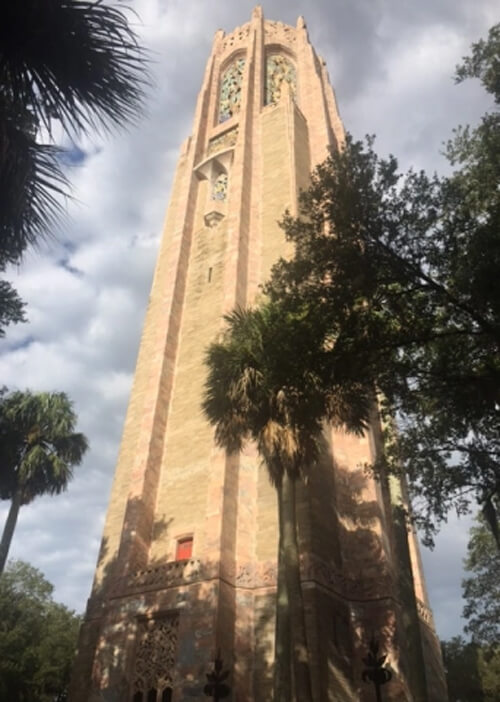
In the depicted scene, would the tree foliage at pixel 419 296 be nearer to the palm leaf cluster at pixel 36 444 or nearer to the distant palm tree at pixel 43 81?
the distant palm tree at pixel 43 81

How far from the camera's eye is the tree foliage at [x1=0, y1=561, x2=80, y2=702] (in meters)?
26.6

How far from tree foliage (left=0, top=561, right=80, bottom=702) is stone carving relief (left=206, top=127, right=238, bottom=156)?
28838 millimetres

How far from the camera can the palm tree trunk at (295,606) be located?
11.9 meters

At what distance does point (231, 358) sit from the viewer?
51.8 feet

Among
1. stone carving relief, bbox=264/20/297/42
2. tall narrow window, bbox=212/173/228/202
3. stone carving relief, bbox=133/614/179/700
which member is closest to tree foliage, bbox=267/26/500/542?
stone carving relief, bbox=133/614/179/700

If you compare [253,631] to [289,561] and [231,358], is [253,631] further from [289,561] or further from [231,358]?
[231,358]

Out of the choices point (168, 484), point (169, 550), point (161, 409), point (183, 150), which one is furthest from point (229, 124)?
point (169, 550)

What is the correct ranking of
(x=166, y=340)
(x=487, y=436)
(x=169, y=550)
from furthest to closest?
(x=166, y=340), (x=169, y=550), (x=487, y=436)

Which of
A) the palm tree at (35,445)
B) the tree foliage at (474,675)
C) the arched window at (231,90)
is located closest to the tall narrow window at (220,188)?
the arched window at (231,90)

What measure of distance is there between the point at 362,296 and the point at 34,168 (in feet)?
24.3

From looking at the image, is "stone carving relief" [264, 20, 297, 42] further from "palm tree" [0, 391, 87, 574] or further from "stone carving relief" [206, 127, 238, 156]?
"palm tree" [0, 391, 87, 574]

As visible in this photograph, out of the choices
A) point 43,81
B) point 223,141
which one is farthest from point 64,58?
point 223,141

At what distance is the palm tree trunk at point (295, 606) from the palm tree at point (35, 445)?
42.0ft

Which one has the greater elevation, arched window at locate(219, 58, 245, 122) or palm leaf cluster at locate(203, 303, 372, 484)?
arched window at locate(219, 58, 245, 122)
